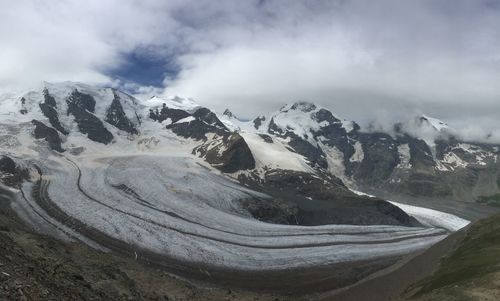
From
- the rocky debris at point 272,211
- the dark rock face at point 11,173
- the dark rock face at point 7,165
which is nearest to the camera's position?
the dark rock face at point 11,173

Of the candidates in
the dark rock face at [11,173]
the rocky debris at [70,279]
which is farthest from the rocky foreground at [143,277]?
the dark rock face at [11,173]

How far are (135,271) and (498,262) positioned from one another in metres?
44.9

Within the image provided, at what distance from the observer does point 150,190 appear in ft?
506

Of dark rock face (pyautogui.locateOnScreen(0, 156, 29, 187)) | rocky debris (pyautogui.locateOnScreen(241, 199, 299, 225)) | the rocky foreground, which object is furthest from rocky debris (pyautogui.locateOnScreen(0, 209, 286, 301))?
dark rock face (pyautogui.locateOnScreen(0, 156, 29, 187))

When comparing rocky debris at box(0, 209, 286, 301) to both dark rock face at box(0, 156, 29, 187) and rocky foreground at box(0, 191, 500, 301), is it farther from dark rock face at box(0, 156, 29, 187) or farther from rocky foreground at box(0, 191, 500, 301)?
dark rock face at box(0, 156, 29, 187)

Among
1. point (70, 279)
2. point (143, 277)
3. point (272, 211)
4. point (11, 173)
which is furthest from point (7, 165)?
point (70, 279)

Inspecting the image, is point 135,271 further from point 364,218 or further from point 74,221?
point 364,218

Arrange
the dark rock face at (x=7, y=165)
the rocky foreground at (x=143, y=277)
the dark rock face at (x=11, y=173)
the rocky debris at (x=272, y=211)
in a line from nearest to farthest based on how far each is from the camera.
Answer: the rocky foreground at (x=143, y=277)
the dark rock face at (x=11, y=173)
the dark rock face at (x=7, y=165)
the rocky debris at (x=272, y=211)

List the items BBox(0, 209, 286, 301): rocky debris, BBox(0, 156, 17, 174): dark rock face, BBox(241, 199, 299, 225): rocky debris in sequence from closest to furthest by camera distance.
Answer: BBox(0, 209, 286, 301): rocky debris
BBox(0, 156, 17, 174): dark rock face
BBox(241, 199, 299, 225): rocky debris

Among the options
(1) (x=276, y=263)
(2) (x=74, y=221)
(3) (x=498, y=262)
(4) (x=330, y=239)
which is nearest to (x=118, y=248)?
(2) (x=74, y=221)

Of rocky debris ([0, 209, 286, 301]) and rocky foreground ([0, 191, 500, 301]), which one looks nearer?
rocky debris ([0, 209, 286, 301])

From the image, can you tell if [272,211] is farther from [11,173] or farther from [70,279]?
[70,279]

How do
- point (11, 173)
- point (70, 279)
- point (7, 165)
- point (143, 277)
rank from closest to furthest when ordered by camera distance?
point (70, 279) → point (143, 277) → point (11, 173) → point (7, 165)

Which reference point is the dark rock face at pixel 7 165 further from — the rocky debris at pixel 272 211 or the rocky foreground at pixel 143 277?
the rocky foreground at pixel 143 277
